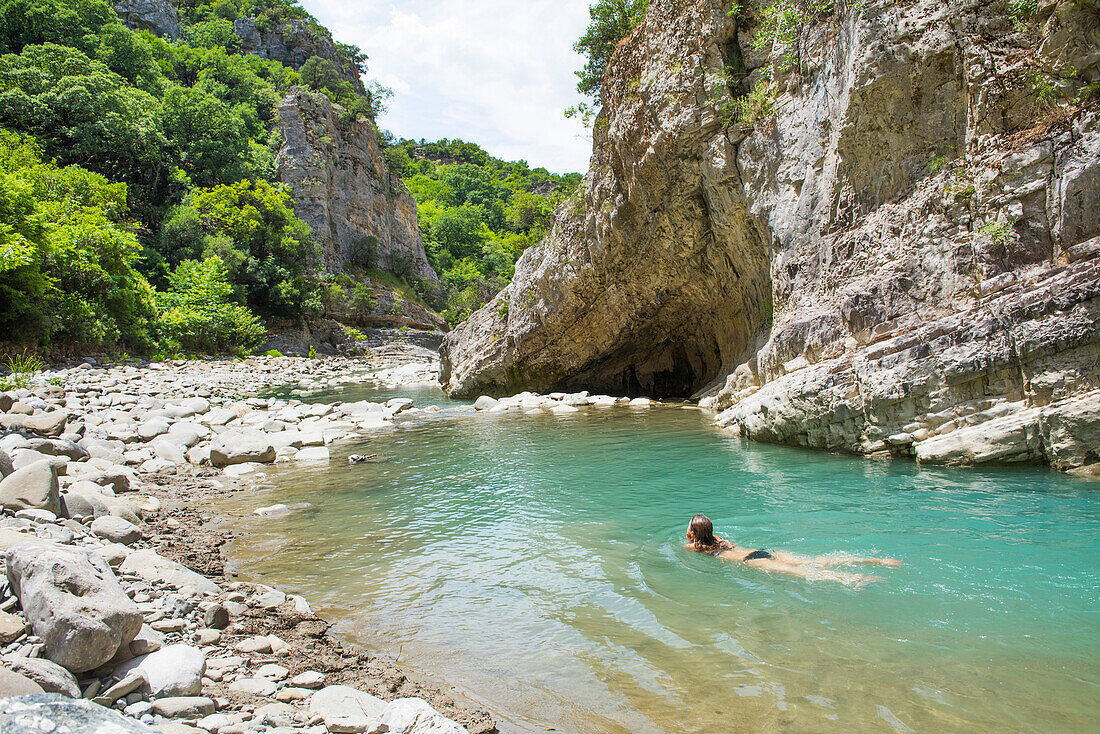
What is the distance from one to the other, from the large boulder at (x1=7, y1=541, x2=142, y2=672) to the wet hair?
4.79 m

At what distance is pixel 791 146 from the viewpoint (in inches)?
511

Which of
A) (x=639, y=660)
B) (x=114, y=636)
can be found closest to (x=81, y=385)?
(x=114, y=636)

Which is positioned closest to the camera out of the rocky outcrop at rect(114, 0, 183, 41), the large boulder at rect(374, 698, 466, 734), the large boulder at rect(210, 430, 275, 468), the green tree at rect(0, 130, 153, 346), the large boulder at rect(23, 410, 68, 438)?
the large boulder at rect(374, 698, 466, 734)

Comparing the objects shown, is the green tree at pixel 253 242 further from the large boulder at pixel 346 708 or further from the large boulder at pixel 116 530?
the large boulder at pixel 346 708

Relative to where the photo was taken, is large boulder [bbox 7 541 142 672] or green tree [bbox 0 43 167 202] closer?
large boulder [bbox 7 541 142 672]

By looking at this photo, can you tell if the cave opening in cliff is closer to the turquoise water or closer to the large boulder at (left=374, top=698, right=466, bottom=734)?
the turquoise water

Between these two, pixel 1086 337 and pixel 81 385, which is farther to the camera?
pixel 81 385

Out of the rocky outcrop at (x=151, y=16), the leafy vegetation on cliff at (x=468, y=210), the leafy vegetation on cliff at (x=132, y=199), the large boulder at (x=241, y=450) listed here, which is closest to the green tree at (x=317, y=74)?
the leafy vegetation on cliff at (x=468, y=210)

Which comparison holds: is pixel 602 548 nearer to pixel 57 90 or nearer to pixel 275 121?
pixel 57 90

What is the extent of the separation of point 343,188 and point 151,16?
38.3m

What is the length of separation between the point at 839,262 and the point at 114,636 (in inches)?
468

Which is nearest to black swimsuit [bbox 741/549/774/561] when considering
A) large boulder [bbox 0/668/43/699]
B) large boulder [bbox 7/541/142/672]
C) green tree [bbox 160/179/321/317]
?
large boulder [bbox 7/541/142/672]

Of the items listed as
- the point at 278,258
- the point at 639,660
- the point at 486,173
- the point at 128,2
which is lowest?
the point at 639,660

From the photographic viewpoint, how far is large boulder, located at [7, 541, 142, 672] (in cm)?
284
